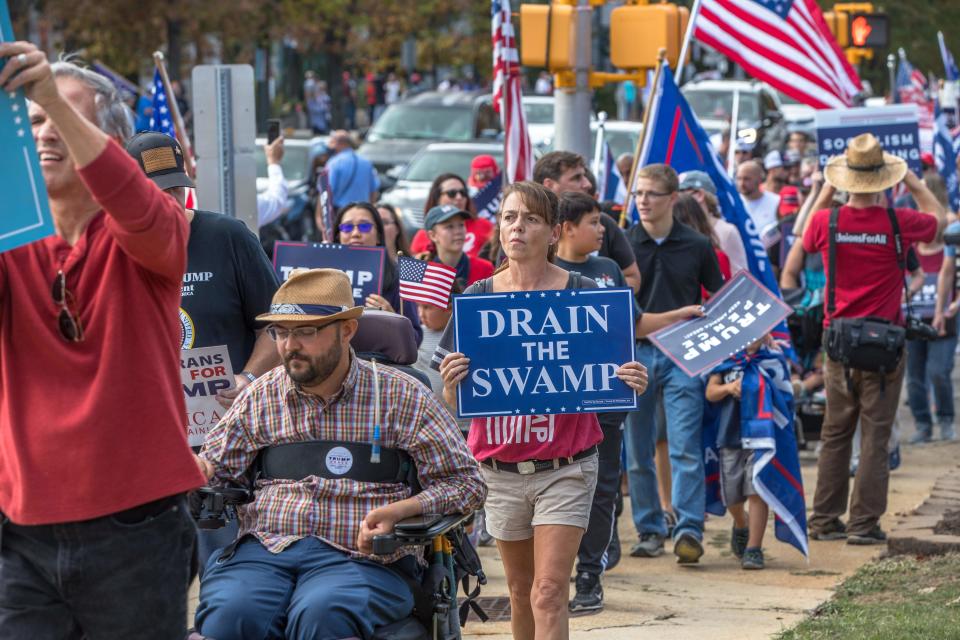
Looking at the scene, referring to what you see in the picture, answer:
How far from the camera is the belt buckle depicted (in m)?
6.35

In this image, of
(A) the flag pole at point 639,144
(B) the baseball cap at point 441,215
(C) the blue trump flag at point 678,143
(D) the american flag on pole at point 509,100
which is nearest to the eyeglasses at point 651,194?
(A) the flag pole at point 639,144

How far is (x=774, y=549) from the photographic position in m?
9.80

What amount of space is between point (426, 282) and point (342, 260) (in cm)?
42

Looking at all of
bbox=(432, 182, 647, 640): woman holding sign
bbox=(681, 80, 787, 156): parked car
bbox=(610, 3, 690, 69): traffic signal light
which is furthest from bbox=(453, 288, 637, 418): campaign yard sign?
bbox=(681, 80, 787, 156): parked car

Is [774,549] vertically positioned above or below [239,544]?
below

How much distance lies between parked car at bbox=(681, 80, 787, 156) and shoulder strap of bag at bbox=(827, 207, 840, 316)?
19244 millimetres

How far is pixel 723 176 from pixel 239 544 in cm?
607

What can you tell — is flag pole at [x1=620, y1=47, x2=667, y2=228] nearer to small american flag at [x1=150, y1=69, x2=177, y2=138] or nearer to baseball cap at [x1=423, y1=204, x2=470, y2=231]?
baseball cap at [x1=423, y1=204, x2=470, y2=231]

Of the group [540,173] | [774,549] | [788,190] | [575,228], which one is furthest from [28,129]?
[788,190]

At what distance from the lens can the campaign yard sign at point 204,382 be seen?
602 cm

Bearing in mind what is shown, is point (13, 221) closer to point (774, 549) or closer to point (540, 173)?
point (540, 173)

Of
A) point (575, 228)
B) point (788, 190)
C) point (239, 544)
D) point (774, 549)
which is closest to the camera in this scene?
point (239, 544)

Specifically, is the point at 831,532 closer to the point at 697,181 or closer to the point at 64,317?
the point at 697,181

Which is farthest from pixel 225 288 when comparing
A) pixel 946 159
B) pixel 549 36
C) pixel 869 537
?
pixel 946 159
